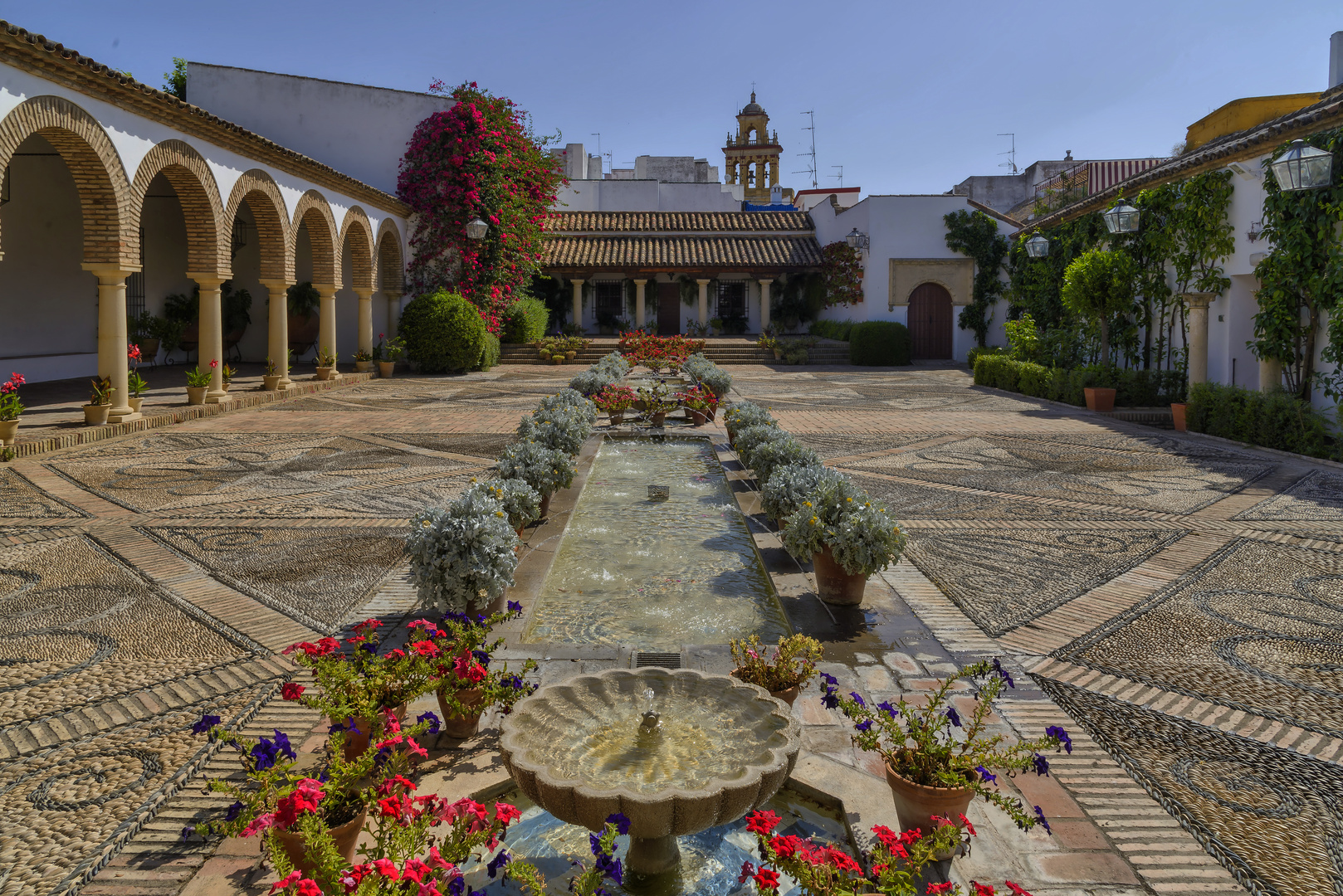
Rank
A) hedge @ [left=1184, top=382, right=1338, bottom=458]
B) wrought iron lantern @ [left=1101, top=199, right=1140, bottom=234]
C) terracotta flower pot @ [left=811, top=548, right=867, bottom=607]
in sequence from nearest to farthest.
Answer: terracotta flower pot @ [left=811, top=548, right=867, bottom=607], hedge @ [left=1184, top=382, right=1338, bottom=458], wrought iron lantern @ [left=1101, top=199, right=1140, bottom=234]

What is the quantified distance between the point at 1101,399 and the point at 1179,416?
1.87 m

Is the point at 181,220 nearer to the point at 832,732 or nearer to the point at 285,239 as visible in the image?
the point at 285,239

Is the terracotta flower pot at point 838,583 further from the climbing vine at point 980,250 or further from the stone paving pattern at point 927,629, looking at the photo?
the climbing vine at point 980,250

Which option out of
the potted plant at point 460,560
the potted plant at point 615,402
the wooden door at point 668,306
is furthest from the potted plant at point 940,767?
the wooden door at point 668,306

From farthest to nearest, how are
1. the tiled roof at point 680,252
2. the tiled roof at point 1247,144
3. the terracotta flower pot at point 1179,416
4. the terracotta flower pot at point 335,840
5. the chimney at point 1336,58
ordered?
the tiled roof at point 680,252, the chimney at point 1336,58, the terracotta flower pot at point 1179,416, the tiled roof at point 1247,144, the terracotta flower pot at point 335,840

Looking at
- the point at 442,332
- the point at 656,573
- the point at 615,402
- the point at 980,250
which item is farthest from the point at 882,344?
the point at 656,573

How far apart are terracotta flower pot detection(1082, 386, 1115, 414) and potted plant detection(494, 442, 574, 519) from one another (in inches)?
413

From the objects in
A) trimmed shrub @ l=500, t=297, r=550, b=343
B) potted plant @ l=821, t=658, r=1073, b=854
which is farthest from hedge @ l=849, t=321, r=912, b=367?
potted plant @ l=821, t=658, r=1073, b=854

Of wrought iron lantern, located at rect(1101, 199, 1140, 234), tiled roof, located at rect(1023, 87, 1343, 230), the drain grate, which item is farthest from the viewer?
wrought iron lantern, located at rect(1101, 199, 1140, 234)

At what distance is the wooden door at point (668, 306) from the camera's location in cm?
3119

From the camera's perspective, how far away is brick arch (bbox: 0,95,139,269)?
32.4ft

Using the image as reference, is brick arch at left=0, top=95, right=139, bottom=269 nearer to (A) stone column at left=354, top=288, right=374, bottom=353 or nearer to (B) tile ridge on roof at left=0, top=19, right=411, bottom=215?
(B) tile ridge on roof at left=0, top=19, right=411, bottom=215

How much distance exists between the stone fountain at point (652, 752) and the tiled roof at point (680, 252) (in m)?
27.3

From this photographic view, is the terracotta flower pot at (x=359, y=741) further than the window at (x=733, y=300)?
No
